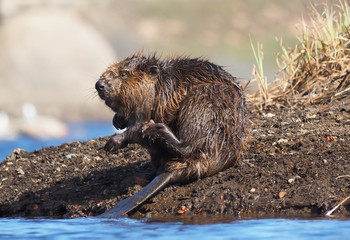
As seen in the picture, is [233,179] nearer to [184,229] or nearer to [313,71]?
[184,229]

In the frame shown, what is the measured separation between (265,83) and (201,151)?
2.85 meters

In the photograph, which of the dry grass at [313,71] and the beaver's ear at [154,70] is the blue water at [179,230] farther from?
the dry grass at [313,71]

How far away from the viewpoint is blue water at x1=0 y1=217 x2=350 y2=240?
151 inches

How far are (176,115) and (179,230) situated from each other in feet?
4.33

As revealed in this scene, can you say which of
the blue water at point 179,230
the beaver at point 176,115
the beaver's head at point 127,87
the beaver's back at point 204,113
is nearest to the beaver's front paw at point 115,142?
the beaver at point 176,115

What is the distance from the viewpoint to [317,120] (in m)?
6.61

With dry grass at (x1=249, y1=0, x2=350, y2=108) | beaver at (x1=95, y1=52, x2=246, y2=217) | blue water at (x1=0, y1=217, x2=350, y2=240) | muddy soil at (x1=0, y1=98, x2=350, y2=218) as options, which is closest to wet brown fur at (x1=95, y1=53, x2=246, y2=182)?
beaver at (x1=95, y1=52, x2=246, y2=217)

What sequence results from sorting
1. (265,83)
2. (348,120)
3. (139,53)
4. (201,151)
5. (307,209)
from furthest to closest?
(265,83), (348,120), (139,53), (201,151), (307,209)

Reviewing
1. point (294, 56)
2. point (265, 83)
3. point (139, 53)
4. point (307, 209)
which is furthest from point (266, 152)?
point (294, 56)

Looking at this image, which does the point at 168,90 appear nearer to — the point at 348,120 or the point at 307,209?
the point at 307,209

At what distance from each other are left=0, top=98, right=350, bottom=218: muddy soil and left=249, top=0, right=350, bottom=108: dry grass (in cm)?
46

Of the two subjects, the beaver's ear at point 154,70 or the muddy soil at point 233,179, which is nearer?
the muddy soil at point 233,179

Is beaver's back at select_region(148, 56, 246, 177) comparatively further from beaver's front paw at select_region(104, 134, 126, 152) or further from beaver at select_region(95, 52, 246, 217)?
beaver's front paw at select_region(104, 134, 126, 152)

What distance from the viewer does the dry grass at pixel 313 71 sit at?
757cm
